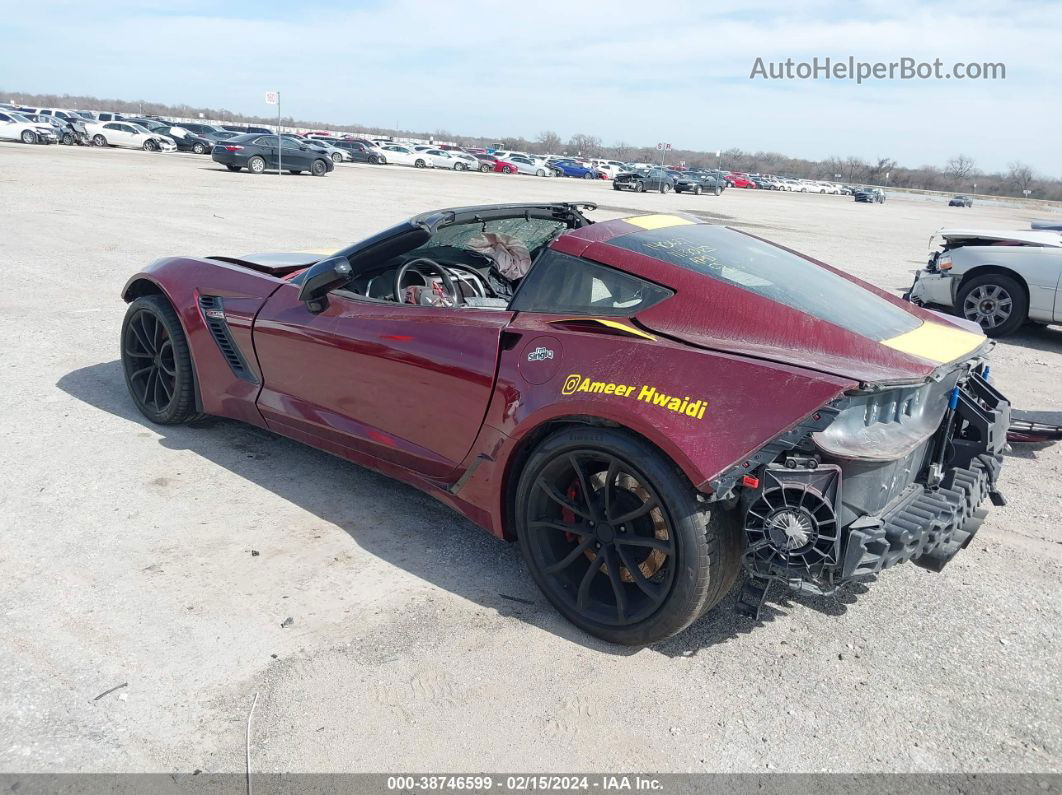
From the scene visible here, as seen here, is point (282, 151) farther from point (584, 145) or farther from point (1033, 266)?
point (584, 145)

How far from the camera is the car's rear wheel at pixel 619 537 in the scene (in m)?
2.72

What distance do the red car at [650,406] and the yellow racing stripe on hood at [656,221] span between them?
2cm

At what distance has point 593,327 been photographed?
3064 millimetres

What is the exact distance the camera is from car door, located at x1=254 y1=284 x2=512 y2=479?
3342 mm

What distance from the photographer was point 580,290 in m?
3.21

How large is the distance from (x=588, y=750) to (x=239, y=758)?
3.42 ft

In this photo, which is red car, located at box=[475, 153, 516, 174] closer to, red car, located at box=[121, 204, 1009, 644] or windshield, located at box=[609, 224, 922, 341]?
red car, located at box=[121, 204, 1009, 644]

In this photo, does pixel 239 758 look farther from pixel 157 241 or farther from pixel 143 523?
pixel 157 241

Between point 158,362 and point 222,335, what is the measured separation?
631 millimetres

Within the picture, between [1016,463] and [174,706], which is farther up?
[1016,463]

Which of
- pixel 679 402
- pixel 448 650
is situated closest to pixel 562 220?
pixel 679 402

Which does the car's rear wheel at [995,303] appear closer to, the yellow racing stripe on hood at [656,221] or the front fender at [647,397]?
the yellow racing stripe on hood at [656,221]

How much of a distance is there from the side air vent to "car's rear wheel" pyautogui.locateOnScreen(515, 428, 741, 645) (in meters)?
1.97

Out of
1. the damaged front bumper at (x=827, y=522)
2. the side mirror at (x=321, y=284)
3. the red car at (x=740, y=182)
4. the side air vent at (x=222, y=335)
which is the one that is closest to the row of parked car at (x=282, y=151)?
the red car at (x=740, y=182)
